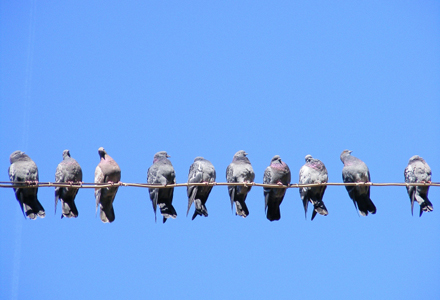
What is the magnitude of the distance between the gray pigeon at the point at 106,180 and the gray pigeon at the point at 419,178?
711 centimetres

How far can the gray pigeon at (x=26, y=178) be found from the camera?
1296 cm

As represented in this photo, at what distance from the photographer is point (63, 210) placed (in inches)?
519

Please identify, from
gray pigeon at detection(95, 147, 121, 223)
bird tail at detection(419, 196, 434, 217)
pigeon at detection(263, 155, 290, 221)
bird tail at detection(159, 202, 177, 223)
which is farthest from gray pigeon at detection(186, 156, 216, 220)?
bird tail at detection(419, 196, 434, 217)

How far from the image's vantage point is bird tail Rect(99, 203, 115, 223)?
43.8 ft

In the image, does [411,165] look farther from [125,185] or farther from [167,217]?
[125,185]

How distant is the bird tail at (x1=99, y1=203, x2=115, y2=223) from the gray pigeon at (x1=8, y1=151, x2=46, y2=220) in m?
1.32

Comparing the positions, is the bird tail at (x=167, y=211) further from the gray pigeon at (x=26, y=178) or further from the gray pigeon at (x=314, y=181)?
the gray pigeon at (x=314, y=181)

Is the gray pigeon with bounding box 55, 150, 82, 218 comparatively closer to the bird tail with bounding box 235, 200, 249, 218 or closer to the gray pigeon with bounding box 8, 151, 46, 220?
the gray pigeon with bounding box 8, 151, 46, 220

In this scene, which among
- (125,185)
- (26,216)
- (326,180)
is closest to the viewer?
(125,185)

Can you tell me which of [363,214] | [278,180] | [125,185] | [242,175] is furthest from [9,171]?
[363,214]

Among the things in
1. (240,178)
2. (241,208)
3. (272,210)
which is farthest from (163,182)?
(272,210)

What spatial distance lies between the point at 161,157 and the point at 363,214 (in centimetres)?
515

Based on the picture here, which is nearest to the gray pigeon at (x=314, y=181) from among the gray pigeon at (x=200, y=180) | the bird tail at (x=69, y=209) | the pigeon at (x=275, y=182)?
the pigeon at (x=275, y=182)

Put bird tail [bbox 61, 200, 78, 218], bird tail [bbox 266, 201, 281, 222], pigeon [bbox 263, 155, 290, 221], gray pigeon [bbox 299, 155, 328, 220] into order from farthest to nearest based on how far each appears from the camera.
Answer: bird tail [bbox 266, 201, 281, 222] < pigeon [bbox 263, 155, 290, 221] < gray pigeon [bbox 299, 155, 328, 220] < bird tail [bbox 61, 200, 78, 218]
